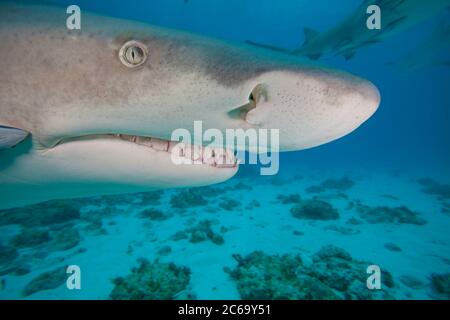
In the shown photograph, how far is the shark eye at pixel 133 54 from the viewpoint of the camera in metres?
1.34

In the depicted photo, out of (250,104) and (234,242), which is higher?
(250,104)

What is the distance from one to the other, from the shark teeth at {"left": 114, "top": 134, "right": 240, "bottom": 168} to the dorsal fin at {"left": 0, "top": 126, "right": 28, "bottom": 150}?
51 cm

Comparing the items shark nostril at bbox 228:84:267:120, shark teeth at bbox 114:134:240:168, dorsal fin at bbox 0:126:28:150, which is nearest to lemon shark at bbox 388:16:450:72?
shark teeth at bbox 114:134:240:168

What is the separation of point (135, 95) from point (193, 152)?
26.4 inches

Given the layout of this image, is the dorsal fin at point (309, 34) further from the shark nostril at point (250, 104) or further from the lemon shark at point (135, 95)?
the shark nostril at point (250, 104)

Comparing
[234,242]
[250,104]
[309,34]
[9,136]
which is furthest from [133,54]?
[309,34]

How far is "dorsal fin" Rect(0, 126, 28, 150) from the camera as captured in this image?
1.40m

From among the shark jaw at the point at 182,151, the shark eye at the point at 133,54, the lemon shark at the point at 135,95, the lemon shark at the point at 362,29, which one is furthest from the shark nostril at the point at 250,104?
the lemon shark at the point at 362,29

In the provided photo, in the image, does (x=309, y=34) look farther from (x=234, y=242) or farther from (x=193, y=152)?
(x=193, y=152)

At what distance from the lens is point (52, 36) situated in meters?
1.47

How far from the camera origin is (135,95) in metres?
1.32

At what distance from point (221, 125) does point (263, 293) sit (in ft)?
14.1
